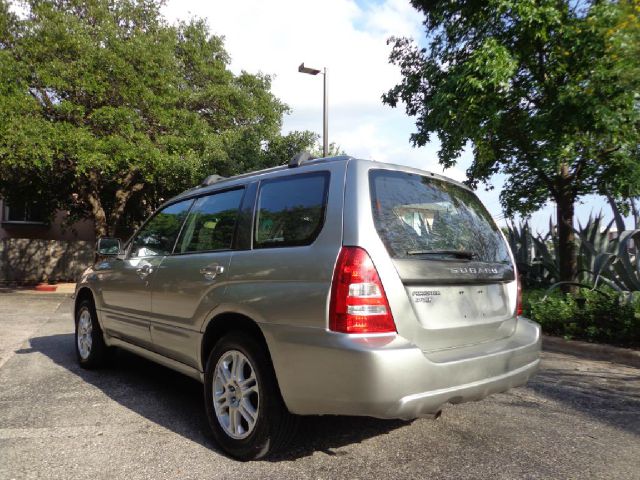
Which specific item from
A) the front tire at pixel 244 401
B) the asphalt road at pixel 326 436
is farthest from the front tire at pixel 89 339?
the front tire at pixel 244 401

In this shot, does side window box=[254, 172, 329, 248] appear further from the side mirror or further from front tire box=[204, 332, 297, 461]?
the side mirror

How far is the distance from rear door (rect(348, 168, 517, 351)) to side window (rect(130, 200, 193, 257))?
77.1 inches

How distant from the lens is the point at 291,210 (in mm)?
3135

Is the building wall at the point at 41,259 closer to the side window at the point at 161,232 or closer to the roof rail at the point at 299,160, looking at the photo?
the side window at the point at 161,232

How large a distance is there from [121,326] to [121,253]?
685mm

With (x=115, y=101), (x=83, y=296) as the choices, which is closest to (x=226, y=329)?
(x=83, y=296)

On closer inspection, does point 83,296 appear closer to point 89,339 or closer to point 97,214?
point 89,339

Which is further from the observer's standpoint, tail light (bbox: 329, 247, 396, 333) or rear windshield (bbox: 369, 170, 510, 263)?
rear windshield (bbox: 369, 170, 510, 263)

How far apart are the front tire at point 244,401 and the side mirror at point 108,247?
198 centimetres

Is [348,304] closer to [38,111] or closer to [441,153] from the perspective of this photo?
[441,153]

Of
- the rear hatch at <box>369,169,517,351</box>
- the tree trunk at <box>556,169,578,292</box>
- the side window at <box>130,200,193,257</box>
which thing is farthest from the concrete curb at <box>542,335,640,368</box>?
the side window at <box>130,200,193,257</box>

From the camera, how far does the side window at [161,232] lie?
13.8 feet

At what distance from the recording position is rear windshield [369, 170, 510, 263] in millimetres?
2838

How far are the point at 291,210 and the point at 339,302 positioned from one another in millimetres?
777
